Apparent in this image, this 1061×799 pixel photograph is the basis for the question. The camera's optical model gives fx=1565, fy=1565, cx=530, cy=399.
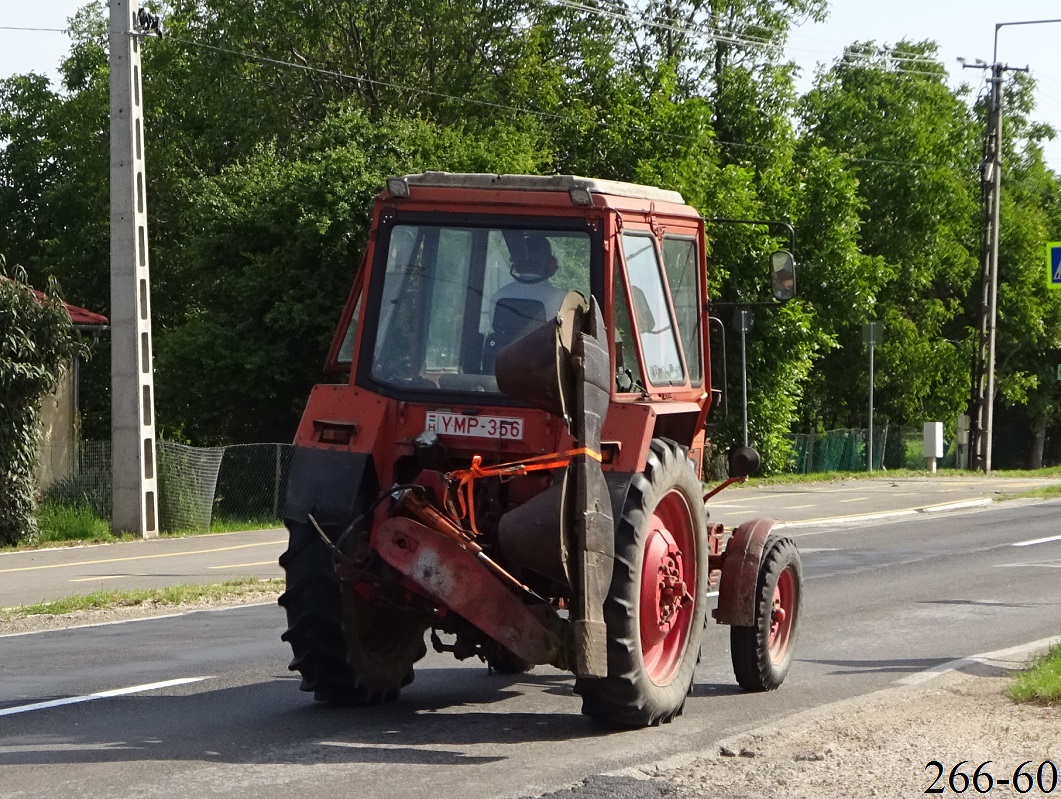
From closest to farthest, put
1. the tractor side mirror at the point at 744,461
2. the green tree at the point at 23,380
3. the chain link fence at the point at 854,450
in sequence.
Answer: the tractor side mirror at the point at 744,461 < the green tree at the point at 23,380 < the chain link fence at the point at 854,450

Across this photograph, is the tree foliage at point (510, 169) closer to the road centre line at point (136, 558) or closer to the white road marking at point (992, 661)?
the road centre line at point (136, 558)

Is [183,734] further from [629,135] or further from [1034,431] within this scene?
[1034,431]

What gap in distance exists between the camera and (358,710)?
8125 mm

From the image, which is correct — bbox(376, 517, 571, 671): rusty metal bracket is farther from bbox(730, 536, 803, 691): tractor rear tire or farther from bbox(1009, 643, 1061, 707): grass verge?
bbox(1009, 643, 1061, 707): grass verge

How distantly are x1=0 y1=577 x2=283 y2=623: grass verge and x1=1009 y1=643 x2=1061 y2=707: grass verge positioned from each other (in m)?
7.54

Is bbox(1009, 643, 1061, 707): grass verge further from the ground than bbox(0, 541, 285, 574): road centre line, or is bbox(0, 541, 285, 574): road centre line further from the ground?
bbox(1009, 643, 1061, 707): grass verge

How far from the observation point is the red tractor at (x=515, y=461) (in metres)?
6.97

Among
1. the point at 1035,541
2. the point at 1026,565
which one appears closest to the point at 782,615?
the point at 1026,565

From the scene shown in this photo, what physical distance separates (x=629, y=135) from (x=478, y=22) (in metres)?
6.31

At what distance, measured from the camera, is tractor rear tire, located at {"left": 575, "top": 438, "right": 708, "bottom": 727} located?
7.18 meters

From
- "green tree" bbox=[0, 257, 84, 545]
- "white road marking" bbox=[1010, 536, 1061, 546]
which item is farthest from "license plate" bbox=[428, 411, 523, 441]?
"white road marking" bbox=[1010, 536, 1061, 546]

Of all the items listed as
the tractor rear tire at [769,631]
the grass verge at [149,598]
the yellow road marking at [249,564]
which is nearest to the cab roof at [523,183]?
the tractor rear tire at [769,631]

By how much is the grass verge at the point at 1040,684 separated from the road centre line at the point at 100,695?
4581 mm

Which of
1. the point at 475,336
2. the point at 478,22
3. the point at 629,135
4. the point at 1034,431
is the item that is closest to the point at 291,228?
the point at 629,135
